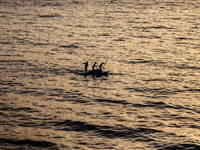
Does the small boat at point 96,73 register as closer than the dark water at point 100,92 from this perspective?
No

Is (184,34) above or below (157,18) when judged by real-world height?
below

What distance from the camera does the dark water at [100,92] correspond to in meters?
16.3

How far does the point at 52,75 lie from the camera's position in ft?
87.0

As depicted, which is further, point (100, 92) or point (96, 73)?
point (96, 73)

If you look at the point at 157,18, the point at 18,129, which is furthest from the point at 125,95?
the point at 157,18

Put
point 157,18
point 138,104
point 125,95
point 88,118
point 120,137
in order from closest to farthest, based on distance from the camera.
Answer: point 120,137, point 88,118, point 138,104, point 125,95, point 157,18

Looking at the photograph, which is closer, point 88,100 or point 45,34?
point 88,100

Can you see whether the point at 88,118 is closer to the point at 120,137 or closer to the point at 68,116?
the point at 68,116

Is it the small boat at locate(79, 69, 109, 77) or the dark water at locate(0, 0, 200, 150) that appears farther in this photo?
the small boat at locate(79, 69, 109, 77)

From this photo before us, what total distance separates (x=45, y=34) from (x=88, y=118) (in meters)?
28.4

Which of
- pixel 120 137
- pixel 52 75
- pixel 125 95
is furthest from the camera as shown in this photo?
pixel 52 75

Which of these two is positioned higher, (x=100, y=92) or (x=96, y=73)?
(x=96, y=73)

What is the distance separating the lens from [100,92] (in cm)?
2297

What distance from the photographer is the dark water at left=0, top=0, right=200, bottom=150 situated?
16297mm
